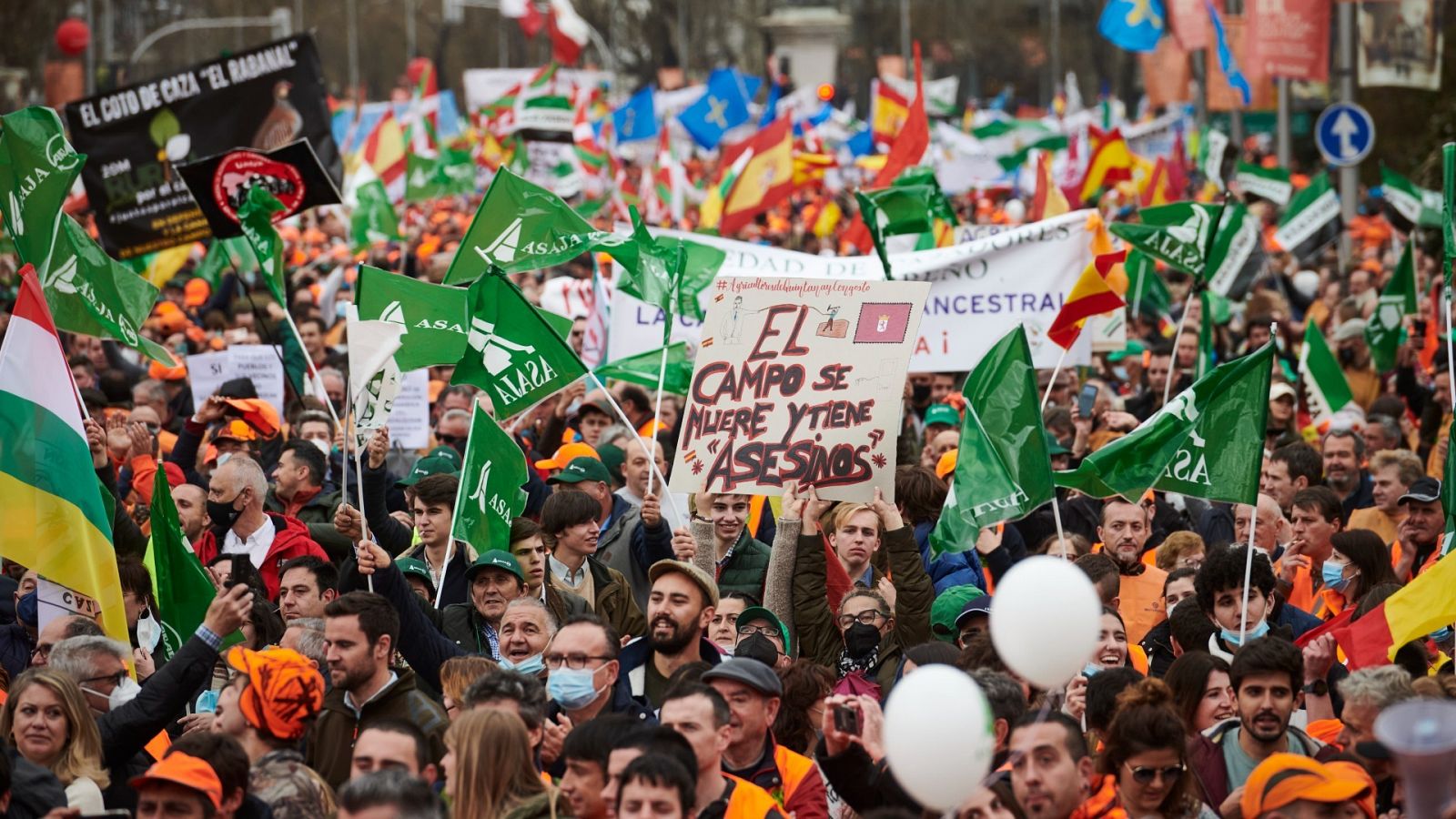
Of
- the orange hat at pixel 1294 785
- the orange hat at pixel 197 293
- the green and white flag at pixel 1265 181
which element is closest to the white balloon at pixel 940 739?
the orange hat at pixel 1294 785

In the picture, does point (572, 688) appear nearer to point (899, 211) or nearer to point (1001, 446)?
point (1001, 446)

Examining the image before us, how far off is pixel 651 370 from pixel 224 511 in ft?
10.2

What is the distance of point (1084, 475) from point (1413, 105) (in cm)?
2283

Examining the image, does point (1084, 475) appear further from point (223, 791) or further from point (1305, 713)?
point (223, 791)

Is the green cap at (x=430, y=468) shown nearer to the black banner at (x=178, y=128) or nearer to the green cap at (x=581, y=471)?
the green cap at (x=581, y=471)

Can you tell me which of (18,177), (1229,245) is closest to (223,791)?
(18,177)

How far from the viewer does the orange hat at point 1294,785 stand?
5.21m

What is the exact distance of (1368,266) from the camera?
65.0 ft

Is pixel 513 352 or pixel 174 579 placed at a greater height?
Answer: pixel 513 352

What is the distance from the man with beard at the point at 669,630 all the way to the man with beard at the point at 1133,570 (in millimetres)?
2189

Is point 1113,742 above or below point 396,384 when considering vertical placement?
below

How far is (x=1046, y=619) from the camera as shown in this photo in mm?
4695

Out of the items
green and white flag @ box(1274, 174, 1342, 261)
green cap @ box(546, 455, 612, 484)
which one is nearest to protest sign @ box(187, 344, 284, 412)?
green cap @ box(546, 455, 612, 484)

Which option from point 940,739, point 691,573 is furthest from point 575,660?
point 940,739
